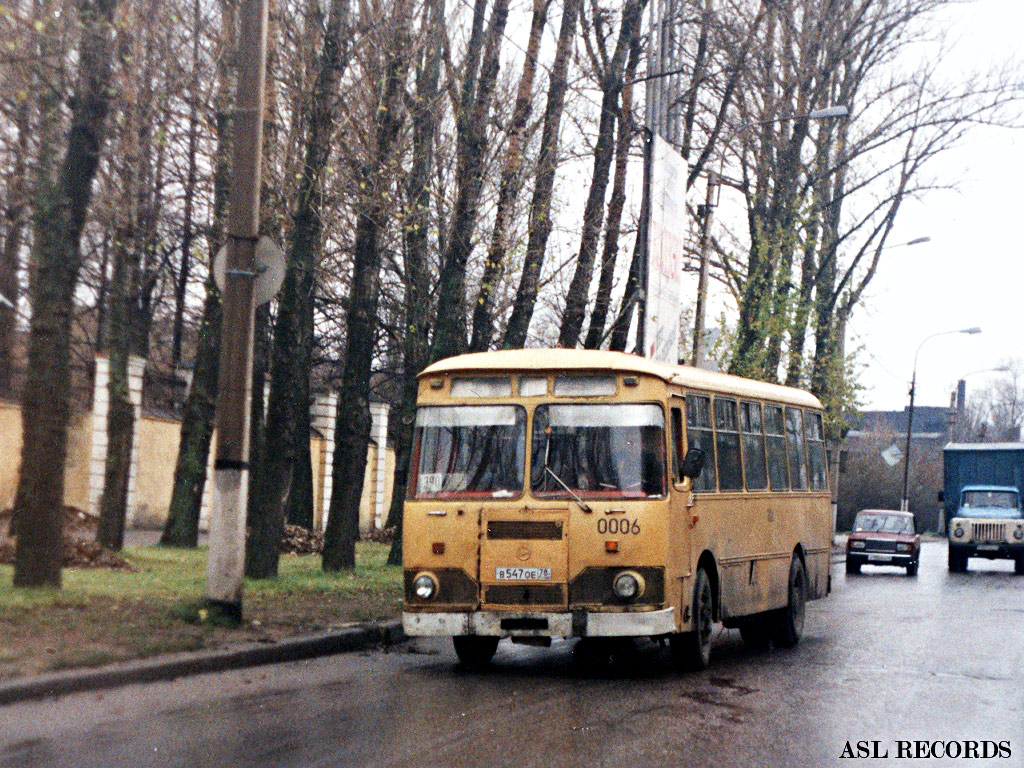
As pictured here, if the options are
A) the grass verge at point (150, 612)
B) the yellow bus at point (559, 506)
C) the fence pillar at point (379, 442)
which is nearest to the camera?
the grass verge at point (150, 612)

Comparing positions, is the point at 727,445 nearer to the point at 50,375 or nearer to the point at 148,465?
the point at 50,375

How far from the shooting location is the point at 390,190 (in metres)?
19.4

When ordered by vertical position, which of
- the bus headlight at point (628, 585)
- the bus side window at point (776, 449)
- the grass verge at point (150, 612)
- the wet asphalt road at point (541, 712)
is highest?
the bus side window at point (776, 449)

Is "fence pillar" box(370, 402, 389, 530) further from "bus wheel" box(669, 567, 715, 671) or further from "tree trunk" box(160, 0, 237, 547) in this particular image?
"bus wheel" box(669, 567, 715, 671)

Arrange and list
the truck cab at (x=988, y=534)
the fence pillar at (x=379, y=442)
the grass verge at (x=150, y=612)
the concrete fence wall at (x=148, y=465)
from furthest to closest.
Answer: the fence pillar at (x=379, y=442) < the truck cab at (x=988, y=534) < the concrete fence wall at (x=148, y=465) < the grass verge at (x=150, y=612)

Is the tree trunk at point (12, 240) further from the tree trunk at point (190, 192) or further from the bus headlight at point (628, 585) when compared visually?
the bus headlight at point (628, 585)

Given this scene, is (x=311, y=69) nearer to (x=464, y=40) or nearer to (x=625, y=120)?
(x=464, y=40)

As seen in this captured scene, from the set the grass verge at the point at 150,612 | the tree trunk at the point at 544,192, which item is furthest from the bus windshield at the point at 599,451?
the tree trunk at the point at 544,192

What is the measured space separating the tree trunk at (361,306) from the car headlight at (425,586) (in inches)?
271

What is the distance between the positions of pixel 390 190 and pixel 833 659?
9478 mm

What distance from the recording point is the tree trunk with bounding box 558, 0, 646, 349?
23359 mm

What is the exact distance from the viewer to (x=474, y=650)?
12.2 metres

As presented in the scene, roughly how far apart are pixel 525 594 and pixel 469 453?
4.32 ft

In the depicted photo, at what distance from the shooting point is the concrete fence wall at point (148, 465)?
29.3m
